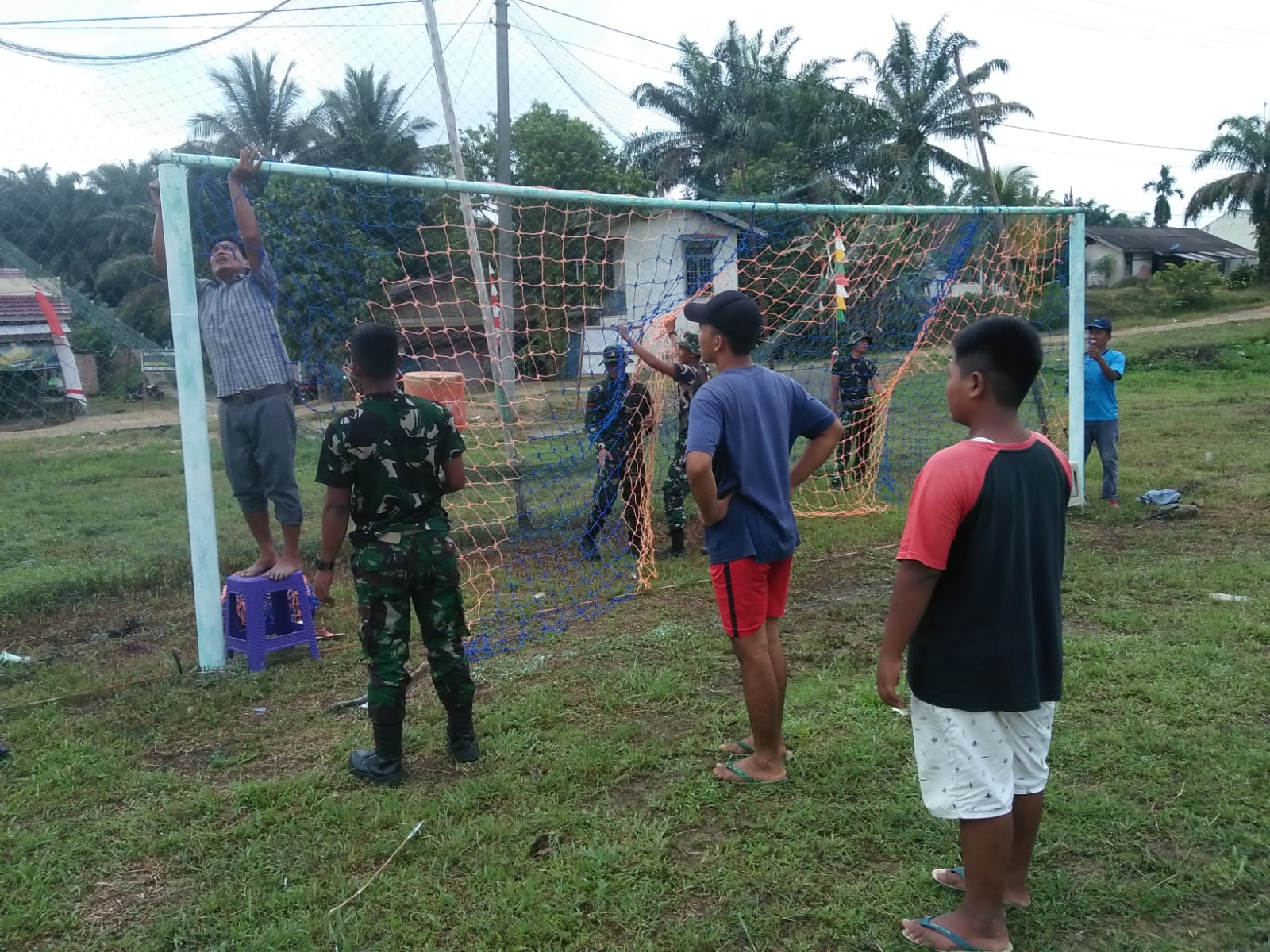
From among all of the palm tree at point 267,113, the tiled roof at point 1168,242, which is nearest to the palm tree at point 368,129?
the palm tree at point 267,113

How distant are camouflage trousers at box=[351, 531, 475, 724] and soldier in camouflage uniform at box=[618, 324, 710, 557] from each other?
264 centimetres

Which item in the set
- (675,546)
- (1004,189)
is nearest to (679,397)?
(675,546)

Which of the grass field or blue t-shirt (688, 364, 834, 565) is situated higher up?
blue t-shirt (688, 364, 834, 565)

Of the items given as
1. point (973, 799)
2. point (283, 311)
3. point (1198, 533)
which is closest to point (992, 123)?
point (1198, 533)

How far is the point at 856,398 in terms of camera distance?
27.9 feet

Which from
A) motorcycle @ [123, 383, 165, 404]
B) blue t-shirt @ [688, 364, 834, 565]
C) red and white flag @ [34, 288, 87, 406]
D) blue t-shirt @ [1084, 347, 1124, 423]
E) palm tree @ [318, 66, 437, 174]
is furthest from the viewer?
palm tree @ [318, 66, 437, 174]

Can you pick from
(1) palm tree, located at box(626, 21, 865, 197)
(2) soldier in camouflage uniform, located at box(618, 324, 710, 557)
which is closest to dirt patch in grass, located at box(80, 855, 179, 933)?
(2) soldier in camouflage uniform, located at box(618, 324, 710, 557)

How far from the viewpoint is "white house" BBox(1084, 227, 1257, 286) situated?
4409cm

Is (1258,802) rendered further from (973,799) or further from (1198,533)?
(1198,533)

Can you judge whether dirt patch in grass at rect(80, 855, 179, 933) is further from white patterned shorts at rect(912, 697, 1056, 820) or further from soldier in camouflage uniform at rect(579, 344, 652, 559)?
soldier in camouflage uniform at rect(579, 344, 652, 559)

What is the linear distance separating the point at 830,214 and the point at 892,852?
4983mm

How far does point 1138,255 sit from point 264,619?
4940cm

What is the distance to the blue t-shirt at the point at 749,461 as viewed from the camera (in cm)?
314

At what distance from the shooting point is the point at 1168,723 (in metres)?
3.70
